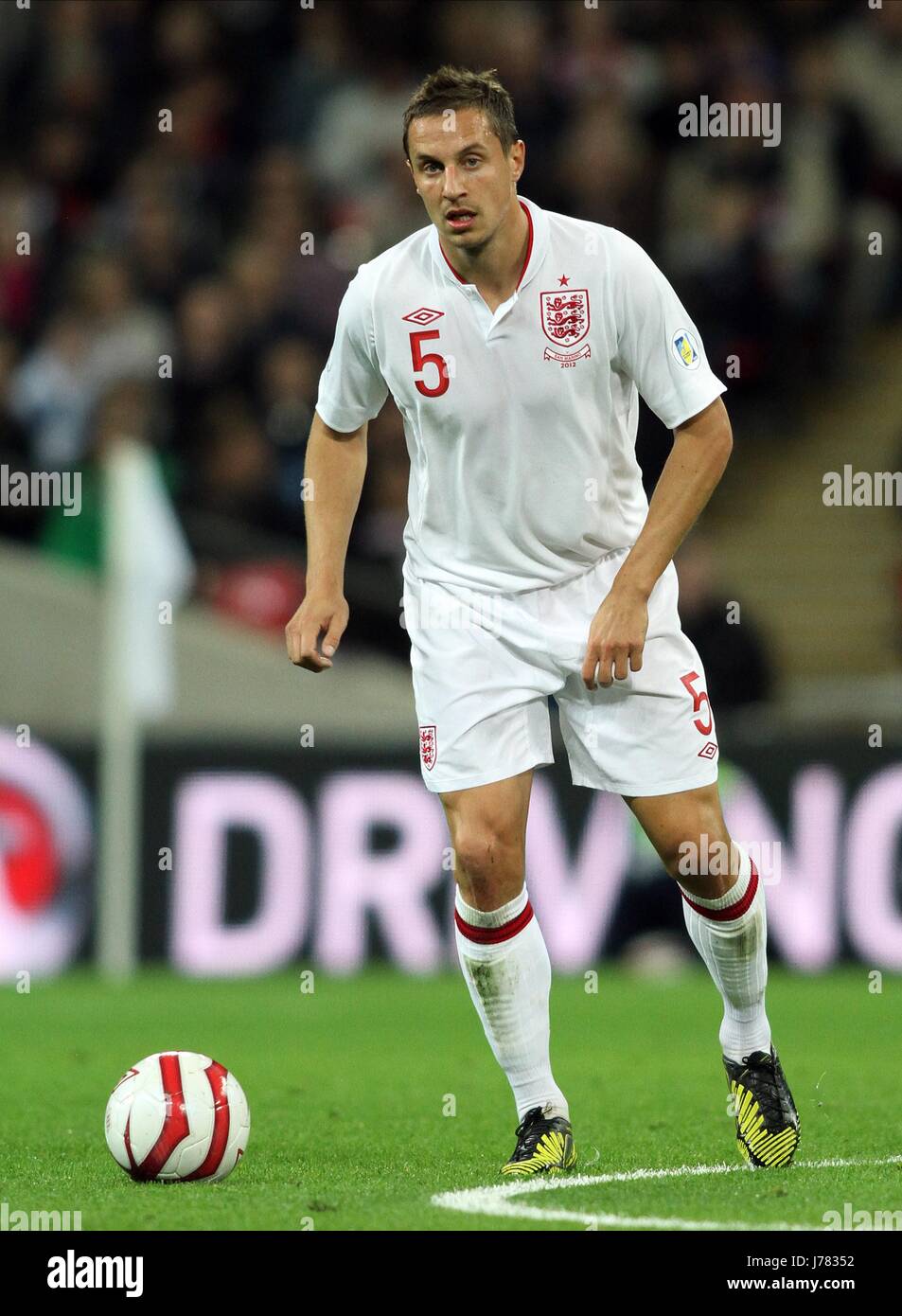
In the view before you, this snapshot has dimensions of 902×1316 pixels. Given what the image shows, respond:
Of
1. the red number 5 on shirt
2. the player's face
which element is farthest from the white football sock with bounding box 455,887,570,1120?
the player's face

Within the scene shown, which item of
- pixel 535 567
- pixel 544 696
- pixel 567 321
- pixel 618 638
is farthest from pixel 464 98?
pixel 544 696

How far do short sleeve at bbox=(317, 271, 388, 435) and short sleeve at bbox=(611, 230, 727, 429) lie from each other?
0.60 m

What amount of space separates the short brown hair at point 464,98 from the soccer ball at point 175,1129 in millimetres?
2159

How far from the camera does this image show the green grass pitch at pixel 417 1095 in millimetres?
4488

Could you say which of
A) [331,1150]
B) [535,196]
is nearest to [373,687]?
[535,196]

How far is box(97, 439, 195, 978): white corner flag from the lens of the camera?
419 inches

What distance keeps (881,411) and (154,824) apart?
560 centimetres

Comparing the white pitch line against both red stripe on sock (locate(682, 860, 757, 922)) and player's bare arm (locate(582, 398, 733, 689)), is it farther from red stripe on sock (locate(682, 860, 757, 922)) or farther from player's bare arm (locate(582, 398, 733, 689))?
player's bare arm (locate(582, 398, 733, 689))

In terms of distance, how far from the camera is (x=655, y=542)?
490 centimetres

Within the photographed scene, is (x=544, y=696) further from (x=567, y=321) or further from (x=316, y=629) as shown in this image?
(x=567, y=321)

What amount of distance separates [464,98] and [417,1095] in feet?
10.2

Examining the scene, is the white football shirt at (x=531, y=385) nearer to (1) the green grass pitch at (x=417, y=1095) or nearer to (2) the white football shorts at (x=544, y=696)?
(2) the white football shorts at (x=544, y=696)

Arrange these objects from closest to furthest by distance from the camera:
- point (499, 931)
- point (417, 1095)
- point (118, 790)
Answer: point (499, 931), point (417, 1095), point (118, 790)

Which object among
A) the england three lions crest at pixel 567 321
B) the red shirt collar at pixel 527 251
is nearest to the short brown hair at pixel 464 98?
the red shirt collar at pixel 527 251
